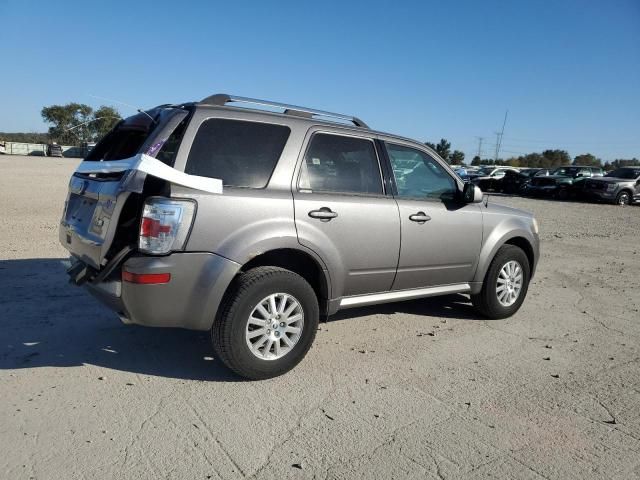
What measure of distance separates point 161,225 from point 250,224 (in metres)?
0.60

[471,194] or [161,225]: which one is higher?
[471,194]

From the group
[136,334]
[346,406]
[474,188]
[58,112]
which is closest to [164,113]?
[136,334]

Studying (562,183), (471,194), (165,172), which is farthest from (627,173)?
(165,172)

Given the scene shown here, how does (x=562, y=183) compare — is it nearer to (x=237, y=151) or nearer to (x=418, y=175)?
(x=418, y=175)

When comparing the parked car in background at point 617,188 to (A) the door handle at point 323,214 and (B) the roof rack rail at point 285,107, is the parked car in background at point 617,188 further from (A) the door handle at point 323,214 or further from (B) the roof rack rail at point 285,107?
(A) the door handle at point 323,214

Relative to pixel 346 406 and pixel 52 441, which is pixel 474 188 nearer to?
pixel 346 406

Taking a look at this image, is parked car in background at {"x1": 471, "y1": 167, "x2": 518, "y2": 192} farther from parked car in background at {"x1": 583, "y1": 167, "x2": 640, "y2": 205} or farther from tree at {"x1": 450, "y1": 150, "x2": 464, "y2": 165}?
tree at {"x1": 450, "y1": 150, "x2": 464, "y2": 165}

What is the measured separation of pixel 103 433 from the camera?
2.98 metres

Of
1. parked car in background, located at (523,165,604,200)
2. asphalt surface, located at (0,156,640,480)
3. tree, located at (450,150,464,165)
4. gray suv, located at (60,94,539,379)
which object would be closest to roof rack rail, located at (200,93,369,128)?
gray suv, located at (60,94,539,379)

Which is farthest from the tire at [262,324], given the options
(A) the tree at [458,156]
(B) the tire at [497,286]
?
(A) the tree at [458,156]

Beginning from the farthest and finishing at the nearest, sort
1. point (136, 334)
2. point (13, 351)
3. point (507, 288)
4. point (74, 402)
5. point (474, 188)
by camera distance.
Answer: point (507, 288)
point (474, 188)
point (136, 334)
point (13, 351)
point (74, 402)

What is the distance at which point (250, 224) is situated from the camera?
3.57 m

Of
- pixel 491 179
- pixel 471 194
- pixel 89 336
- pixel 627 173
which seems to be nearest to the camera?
pixel 89 336

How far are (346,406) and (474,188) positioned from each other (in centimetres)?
256
